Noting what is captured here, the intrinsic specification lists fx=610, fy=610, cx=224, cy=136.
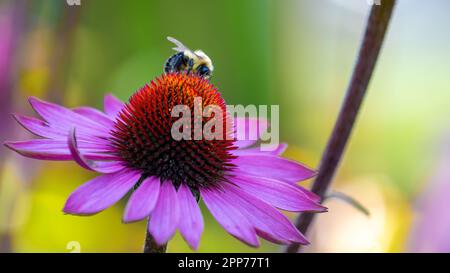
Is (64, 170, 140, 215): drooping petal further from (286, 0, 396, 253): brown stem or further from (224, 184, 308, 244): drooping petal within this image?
(286, 0, 396, 253): brown stem

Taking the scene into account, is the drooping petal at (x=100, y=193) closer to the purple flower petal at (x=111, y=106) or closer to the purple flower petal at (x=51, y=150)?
the purple flower petal at (x=51, y=150)

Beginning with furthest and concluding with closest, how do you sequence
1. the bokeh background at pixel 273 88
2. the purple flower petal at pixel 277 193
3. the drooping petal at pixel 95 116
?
the bokeh background at pixel 273 88, the drooping petal at pixel 95 116, the purple flower petal at pixel 277 193

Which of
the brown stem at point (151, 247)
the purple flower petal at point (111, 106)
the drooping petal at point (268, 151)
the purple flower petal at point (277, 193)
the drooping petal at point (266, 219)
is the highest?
the purple flower petal at point (111, 106)

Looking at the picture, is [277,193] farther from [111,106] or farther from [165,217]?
[111,106]

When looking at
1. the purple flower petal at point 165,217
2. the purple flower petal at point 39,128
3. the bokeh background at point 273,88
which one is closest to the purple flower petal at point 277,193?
the purple flower petal at point 165,217

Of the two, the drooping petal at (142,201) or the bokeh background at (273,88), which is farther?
the bokeh background at (273,88)

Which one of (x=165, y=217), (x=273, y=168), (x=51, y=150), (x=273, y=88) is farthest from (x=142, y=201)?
(x=273, y=88)

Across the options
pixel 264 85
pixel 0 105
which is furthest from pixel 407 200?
pixel 0 105

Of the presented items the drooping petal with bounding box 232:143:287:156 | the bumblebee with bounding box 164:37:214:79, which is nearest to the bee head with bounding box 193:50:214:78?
the bumblebee with bounding box 164:37:214:79
